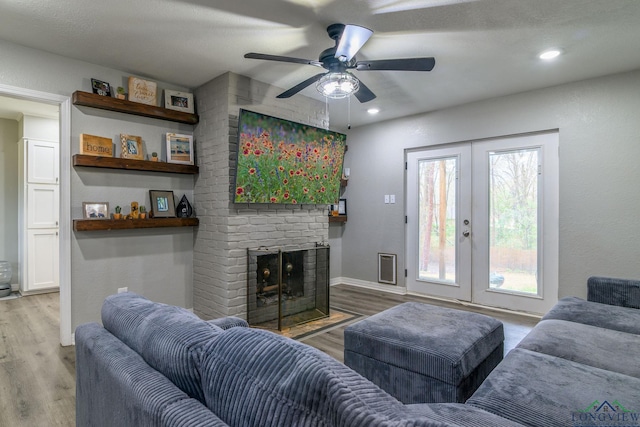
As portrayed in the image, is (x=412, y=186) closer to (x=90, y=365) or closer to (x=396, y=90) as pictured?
(x=396, y=90)

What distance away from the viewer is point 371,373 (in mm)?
1968

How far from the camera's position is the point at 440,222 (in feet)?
14.8

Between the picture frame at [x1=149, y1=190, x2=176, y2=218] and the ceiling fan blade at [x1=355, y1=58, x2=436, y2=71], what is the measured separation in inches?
89.7

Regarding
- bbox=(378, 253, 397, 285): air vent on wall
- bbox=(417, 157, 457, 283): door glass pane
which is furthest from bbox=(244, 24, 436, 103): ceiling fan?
bbox=(378, 253, 397, 285): air vent on wall

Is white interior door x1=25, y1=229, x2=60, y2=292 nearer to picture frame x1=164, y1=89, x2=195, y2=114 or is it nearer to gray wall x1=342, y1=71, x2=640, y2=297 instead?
picture frame x1=164, y1=89, x2=195, y2=114

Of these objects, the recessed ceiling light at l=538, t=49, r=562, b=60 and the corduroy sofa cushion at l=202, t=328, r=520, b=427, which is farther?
the recessed ceiling light at l=538, t=49, r=562, b=60

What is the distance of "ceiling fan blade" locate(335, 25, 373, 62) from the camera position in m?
2.22

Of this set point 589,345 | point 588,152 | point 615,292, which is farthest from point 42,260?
point 588,152

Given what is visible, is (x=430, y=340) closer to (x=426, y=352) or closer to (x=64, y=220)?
(x=426, y=352)

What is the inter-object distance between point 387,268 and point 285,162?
2.31 m

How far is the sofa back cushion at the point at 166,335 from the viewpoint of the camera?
0.90 metres

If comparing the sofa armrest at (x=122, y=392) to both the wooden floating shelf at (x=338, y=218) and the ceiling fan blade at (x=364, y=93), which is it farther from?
the wooden floating shelf at (x=338, y=218)

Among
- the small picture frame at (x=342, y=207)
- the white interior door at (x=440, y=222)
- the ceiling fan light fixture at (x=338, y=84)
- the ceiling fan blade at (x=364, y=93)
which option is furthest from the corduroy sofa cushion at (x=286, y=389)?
the small picture frame at (x=342, y=207)

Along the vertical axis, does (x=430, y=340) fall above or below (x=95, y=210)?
below
